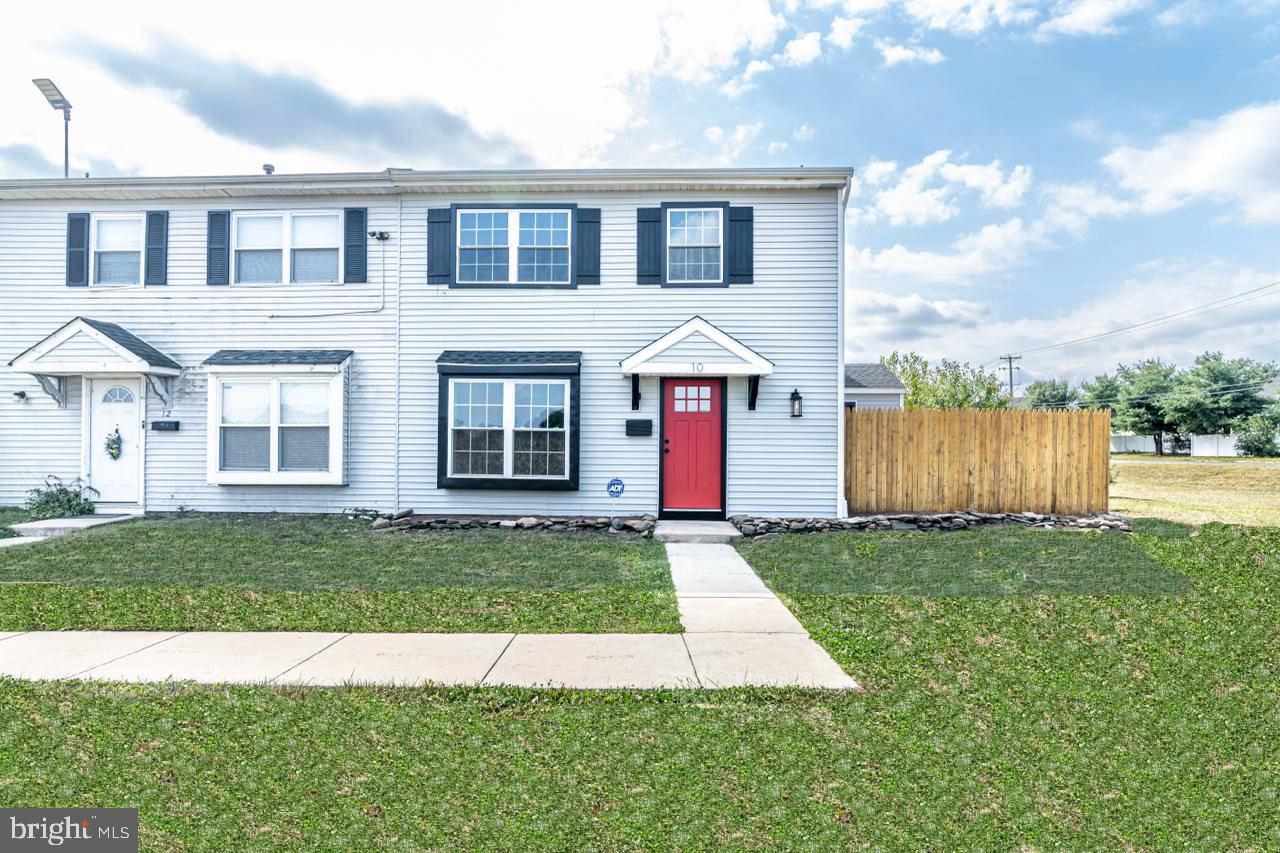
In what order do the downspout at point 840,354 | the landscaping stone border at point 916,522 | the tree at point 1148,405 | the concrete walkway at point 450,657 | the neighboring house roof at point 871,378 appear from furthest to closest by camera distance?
the tree at point 1148,405 → the neighboring house roof at point 871,378 → the downspout at point 840,354 → the landscaping stone border at point 916,522 → the concrete walkway at point 450,657

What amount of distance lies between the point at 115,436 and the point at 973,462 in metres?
14.0

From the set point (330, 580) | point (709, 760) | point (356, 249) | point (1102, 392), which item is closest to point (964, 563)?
point (709, 760)

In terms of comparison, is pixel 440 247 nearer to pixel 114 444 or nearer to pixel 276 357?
pixel 276 357

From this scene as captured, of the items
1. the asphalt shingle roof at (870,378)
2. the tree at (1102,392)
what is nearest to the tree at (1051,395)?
the tree at (1102,392)

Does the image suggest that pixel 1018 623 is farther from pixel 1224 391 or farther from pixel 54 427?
pixel 1224 391

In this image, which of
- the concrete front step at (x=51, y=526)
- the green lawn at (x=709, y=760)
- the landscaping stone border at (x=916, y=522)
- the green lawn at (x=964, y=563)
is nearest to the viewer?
the green lawn at (x=709, y=760)

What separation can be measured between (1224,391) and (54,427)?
179 ft

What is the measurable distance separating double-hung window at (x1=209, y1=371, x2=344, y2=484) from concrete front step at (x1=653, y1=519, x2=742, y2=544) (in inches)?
208

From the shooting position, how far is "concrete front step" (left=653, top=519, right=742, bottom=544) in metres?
9.41

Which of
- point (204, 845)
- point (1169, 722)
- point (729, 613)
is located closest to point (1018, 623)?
point (1169, 722)

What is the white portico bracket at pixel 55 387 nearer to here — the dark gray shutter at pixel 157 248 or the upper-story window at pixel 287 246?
the dark gray shutter at pixel 157 248

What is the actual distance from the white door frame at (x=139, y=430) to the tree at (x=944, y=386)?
29.4 metres

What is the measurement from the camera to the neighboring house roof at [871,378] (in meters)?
22.2

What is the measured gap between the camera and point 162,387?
11.1 m
